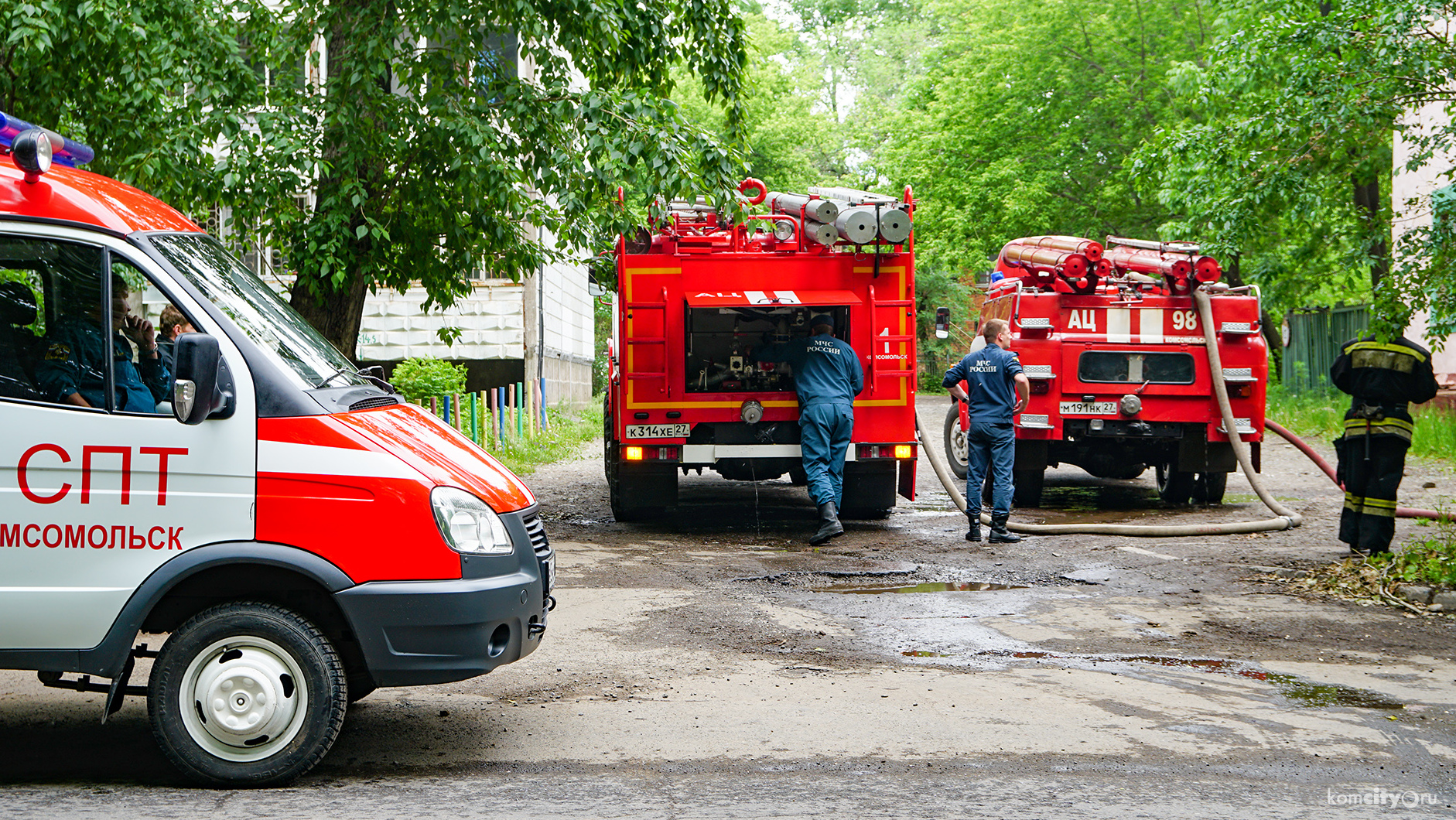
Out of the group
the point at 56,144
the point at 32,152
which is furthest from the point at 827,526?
the point at 32,152

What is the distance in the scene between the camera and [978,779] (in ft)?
15.6

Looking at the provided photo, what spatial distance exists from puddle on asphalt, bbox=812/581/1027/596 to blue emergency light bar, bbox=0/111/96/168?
523cm

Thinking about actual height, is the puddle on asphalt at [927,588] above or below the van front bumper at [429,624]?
below

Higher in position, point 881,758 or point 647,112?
point 647,112

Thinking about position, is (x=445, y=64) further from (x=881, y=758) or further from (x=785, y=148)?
(x=785, y=148)

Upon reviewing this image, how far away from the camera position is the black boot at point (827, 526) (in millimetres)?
10906

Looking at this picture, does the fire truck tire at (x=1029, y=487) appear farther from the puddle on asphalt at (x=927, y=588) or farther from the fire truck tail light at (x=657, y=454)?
the puddle on asphalt at (x=927, y=588)

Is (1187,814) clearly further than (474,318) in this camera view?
No

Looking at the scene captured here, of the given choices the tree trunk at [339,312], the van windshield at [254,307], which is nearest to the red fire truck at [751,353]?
the tree trunk at [339,312]

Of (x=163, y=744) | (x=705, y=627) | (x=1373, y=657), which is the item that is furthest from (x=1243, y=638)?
(x=163, y=744)

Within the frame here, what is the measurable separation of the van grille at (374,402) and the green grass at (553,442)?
10.2 metres

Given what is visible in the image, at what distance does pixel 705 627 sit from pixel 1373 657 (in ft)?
11.9

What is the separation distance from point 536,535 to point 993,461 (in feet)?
22.5

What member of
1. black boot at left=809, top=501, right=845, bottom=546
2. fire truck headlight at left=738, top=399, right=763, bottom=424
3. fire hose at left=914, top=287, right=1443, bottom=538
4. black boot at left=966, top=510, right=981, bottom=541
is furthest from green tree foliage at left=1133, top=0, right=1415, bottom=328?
fire truck headlight at left=738, top=399, right=763, bottom=424
